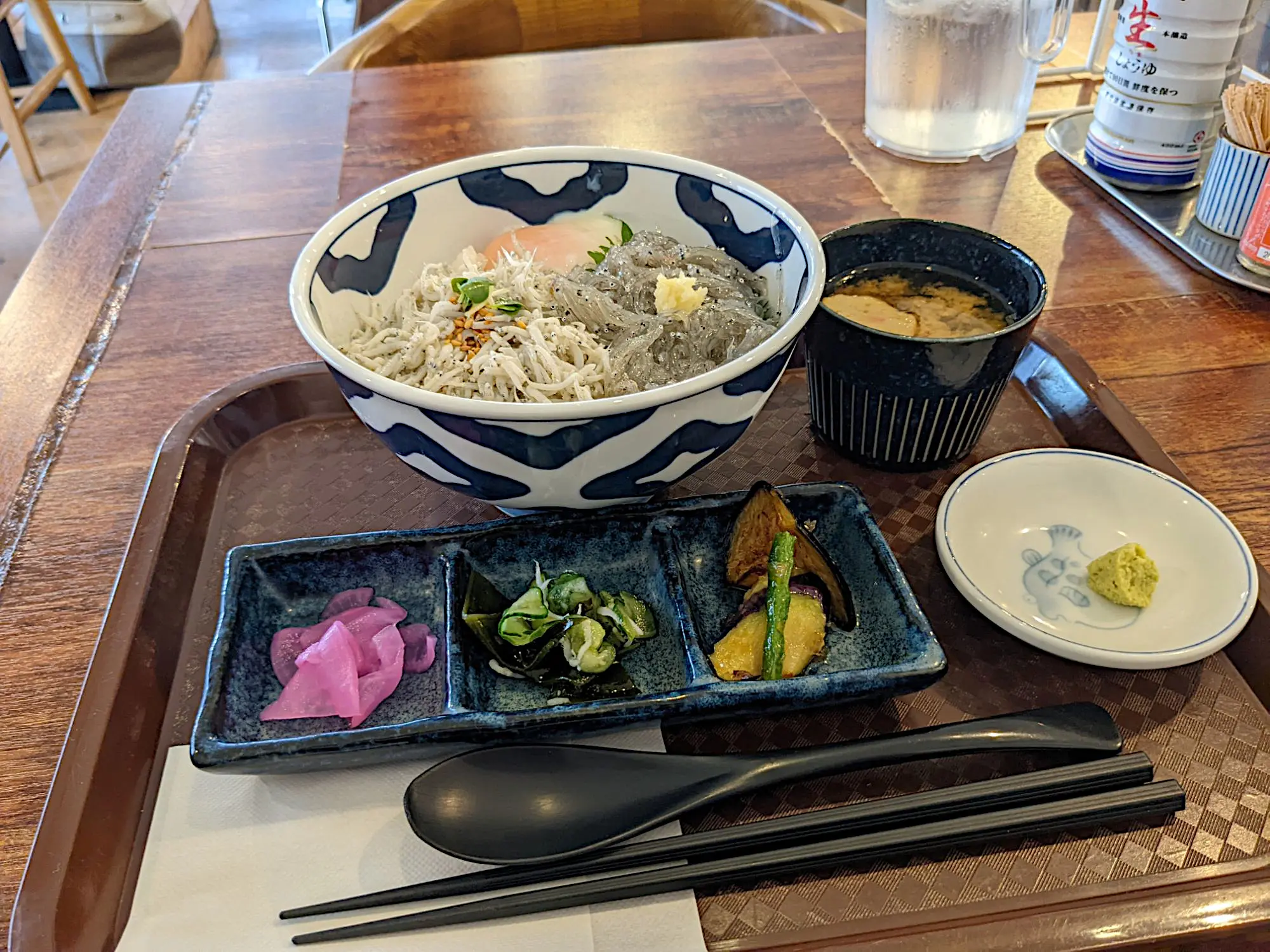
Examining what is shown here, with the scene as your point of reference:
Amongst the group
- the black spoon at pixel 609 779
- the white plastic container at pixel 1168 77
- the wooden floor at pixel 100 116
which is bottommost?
the wooden floor at pixel 100 116

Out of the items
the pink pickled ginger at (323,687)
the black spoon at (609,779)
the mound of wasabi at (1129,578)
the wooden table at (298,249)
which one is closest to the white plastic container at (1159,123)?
the wooden table at (298,249)

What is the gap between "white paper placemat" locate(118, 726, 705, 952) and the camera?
2.16ft

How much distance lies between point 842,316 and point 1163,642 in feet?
1.46

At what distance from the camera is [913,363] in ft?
3.09

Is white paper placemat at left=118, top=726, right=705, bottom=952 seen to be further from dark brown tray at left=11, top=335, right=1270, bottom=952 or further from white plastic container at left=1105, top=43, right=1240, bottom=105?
white plastic container at left=1105, top=43, right=1240, bottom=105

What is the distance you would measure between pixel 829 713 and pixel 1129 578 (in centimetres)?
33

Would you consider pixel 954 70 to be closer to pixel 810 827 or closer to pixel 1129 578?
pixel 1129 578

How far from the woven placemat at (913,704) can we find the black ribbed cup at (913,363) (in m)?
0.05

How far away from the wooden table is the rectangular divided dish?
179 mm

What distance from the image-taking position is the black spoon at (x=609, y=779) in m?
0.69

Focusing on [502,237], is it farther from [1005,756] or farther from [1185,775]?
[1185,775]

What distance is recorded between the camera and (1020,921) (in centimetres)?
65

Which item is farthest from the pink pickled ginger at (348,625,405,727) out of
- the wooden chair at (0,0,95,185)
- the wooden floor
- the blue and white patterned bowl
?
the wooden chair at (0,0,95,185)

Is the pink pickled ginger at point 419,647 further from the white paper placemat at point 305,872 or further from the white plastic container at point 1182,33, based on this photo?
the white plastic container at point 1182,33
